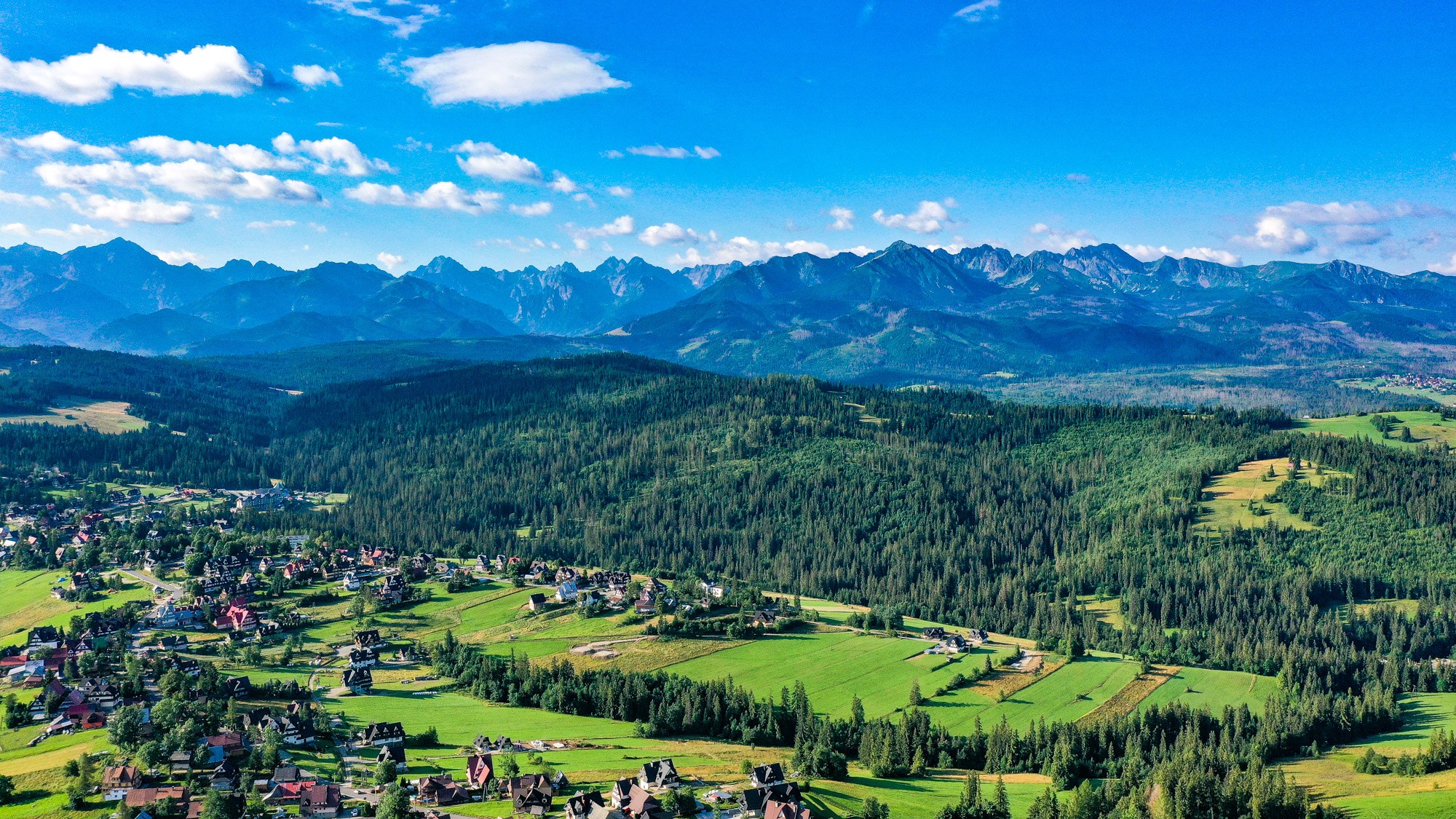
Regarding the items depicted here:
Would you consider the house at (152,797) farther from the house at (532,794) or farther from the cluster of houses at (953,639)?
the cluster of houses at (953,639)

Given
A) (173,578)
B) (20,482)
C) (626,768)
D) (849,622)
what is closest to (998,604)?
(849,622)

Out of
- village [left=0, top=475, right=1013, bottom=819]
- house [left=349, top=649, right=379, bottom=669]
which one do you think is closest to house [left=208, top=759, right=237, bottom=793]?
village [left=0, top=475, right=1013, bottom=819]

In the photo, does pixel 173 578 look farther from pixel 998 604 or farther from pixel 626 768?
pixel 998 604

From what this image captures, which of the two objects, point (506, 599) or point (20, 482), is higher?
point (20, 482)

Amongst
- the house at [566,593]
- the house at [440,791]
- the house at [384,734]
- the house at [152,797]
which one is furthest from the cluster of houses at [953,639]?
the house at [152,797]

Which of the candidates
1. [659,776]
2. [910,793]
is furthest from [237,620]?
[910,793]
